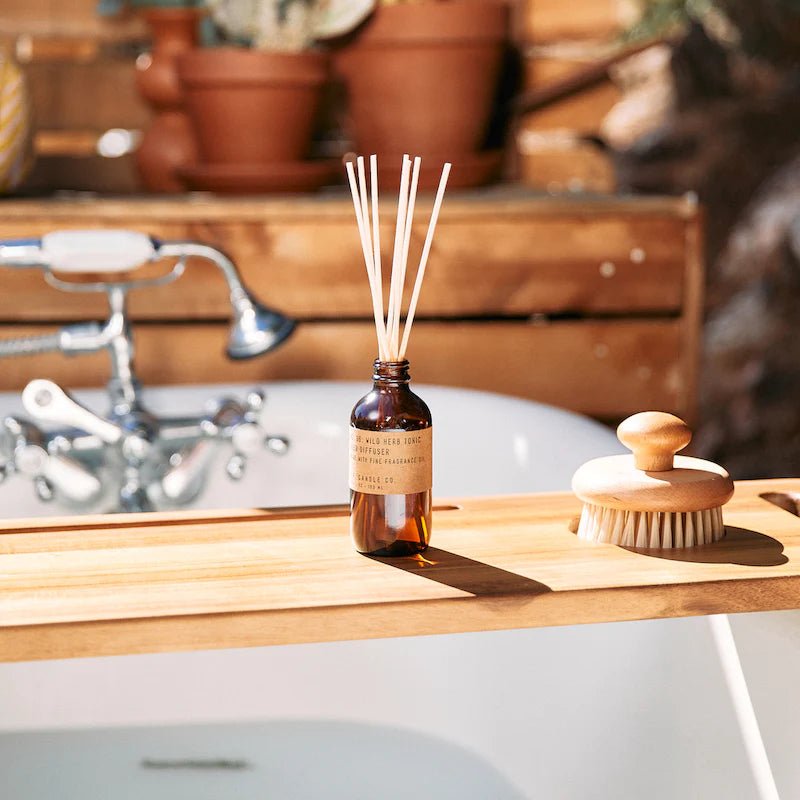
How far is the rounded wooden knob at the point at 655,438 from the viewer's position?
2.82ft

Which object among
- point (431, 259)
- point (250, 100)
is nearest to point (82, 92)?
point (250, 100)

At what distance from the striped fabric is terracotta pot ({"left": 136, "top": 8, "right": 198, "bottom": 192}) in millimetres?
214

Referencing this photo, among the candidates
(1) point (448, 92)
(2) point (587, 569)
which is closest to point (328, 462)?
(1) point (448, 92)

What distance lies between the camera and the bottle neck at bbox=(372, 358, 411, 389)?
33.2 inches

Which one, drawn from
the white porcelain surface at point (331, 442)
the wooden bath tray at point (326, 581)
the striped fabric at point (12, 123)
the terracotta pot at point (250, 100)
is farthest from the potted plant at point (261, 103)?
the wooden bath tray at point (326, 581)

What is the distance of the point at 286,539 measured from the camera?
90 cm

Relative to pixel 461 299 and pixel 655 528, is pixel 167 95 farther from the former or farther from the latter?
pixel 655 528

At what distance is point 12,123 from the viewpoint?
1993 mm

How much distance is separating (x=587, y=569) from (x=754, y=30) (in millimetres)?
2199

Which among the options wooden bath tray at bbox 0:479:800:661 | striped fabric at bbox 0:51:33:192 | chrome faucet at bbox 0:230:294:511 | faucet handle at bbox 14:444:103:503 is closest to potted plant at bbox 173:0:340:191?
striped fabric at bbox 0:51:33:192

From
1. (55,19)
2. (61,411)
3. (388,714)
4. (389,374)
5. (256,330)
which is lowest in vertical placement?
(388,714)

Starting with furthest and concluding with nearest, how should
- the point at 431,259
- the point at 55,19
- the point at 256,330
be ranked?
the point at 55,19 → the point at 431,259 → the point at 256,330

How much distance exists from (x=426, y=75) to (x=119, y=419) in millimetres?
874

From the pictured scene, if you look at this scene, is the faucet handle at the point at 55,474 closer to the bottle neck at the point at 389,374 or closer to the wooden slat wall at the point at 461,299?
the wooden slat wall at the point at 461,299
